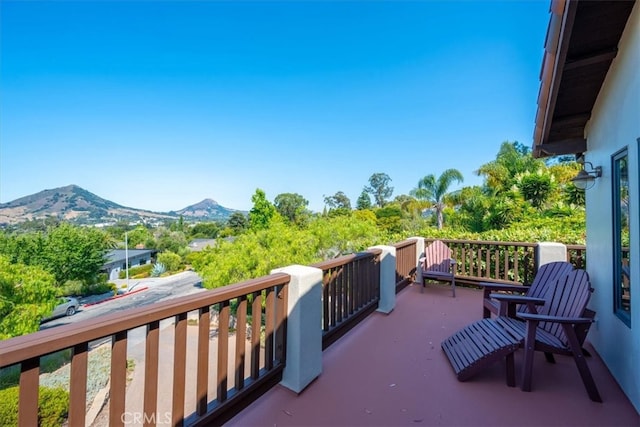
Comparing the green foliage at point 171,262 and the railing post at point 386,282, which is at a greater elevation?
the railing post at point 386,282

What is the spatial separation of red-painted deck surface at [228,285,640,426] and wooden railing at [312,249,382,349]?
0.71 feet

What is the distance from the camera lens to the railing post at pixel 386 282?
423cm

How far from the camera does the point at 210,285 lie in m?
10.0

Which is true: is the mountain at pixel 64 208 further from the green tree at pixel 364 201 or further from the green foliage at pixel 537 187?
the green tree at pixel 364 201

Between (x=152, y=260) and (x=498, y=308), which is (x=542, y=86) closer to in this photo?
(x=498, y=308)

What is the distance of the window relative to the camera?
2314 millimetres

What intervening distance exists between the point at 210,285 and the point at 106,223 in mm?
54856

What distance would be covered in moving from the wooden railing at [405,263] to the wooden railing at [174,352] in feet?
10.7

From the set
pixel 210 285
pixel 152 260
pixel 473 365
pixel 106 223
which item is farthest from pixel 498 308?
pixel 106 223

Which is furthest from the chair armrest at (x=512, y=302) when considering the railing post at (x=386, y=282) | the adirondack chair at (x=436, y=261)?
the adirondack chair at (x=436, y=261)

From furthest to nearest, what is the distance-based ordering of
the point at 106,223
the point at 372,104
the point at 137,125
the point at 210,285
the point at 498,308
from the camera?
1. the point at 106,223
2. the point at 137,125
3. the point at 372,104
4. the point at 210,285
5. the point at 498,308

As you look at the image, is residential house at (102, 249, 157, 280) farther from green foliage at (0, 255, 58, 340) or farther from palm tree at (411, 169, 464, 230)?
palm tree at (411, 169, 464, 230)

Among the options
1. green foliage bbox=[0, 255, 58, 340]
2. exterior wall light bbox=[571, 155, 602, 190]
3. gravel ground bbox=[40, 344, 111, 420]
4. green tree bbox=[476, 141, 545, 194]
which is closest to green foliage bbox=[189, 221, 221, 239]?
green foliage bbox=[0, 255, 58, 340]

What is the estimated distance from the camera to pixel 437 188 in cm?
1794
